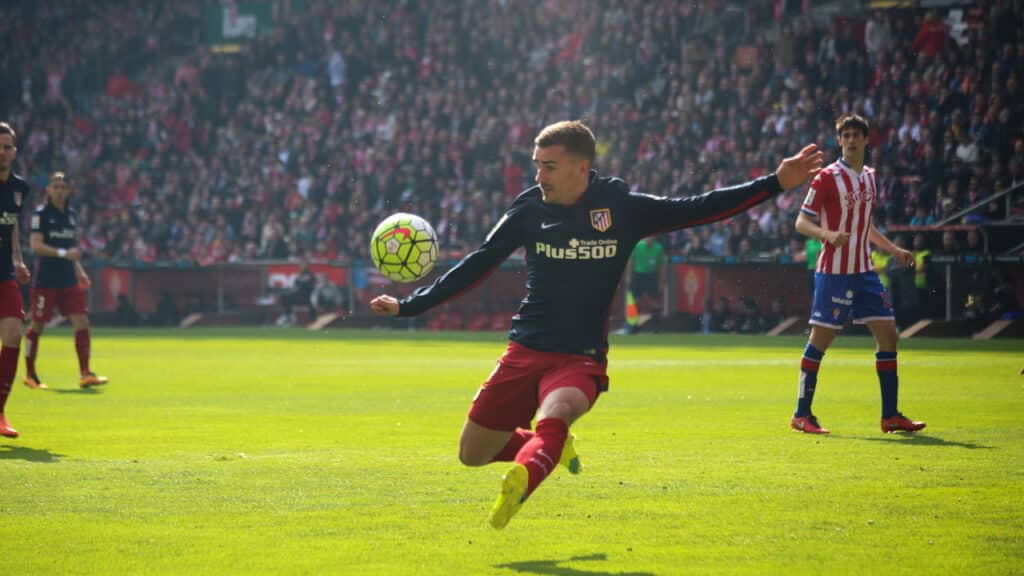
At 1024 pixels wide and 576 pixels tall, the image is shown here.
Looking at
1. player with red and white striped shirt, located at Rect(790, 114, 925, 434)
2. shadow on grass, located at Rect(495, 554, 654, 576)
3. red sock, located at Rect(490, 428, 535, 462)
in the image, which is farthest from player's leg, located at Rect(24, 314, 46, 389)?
shadow on grass, located at Rect(495, 554, 654, 576)

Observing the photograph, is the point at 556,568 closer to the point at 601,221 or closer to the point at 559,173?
the point at 601,221

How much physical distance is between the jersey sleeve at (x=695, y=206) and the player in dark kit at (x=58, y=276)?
10.7m

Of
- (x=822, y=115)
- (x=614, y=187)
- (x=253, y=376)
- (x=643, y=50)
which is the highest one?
(x=643, y=50)

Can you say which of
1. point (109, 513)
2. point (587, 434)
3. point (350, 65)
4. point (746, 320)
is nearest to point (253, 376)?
point (587, 434)

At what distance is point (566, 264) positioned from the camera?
Answer: 7.14 metres

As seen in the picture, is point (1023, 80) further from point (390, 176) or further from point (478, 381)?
point (390, 176)

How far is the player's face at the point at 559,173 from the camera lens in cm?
696

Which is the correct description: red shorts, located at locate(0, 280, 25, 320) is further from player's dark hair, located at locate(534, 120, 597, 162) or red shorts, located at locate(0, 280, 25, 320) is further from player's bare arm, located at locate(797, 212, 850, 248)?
player's bare arm, located at locate(797, 212, 850, 248)

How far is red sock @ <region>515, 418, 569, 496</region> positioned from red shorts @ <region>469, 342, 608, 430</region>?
1.25 feet

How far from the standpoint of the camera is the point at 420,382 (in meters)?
17.2

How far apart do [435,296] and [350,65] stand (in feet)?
115

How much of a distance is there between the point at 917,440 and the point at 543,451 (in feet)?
16.5

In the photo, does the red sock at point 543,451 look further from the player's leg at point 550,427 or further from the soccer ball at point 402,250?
the soccer ball at point 402,250

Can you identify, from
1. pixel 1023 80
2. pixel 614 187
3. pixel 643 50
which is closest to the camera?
pixel 614 187
